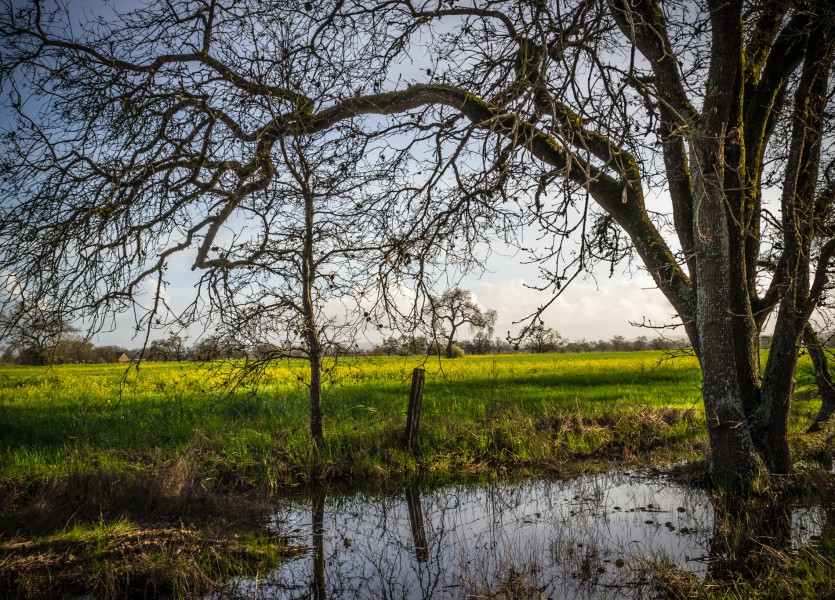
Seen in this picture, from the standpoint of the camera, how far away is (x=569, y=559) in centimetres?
564

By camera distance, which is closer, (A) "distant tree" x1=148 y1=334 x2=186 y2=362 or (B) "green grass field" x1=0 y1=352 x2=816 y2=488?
(A) "distant tree" x1=148 y1=334 x2=186 y2=362

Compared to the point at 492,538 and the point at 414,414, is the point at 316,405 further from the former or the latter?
the point at 492,538

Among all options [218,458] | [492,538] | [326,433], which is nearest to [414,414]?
[326,433]

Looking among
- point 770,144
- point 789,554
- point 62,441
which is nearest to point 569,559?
point 789,554

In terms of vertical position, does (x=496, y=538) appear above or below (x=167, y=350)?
below

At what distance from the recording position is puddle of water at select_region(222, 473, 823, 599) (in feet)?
17.0

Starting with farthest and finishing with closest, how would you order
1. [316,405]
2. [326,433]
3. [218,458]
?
1. [326,433]
2. [316,405]
3. [218,458]

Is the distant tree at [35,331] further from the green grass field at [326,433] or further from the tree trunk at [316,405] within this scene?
the tree trunk at [316,405]

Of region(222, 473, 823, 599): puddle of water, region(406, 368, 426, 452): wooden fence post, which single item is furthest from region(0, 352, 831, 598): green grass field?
region(222, 473, 823, 599): puddle of water

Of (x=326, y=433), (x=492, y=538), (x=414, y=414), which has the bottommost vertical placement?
(x=492, y=538)

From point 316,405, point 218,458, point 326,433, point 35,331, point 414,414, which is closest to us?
point 35,331

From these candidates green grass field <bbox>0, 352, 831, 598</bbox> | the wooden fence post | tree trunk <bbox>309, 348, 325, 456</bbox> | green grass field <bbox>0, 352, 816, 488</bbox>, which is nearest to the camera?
green grass field <bbox>0, 352, 831, 598</bbox>

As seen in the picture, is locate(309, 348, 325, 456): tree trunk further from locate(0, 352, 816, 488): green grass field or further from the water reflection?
the water reflection

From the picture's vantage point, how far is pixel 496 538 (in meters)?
6.43
